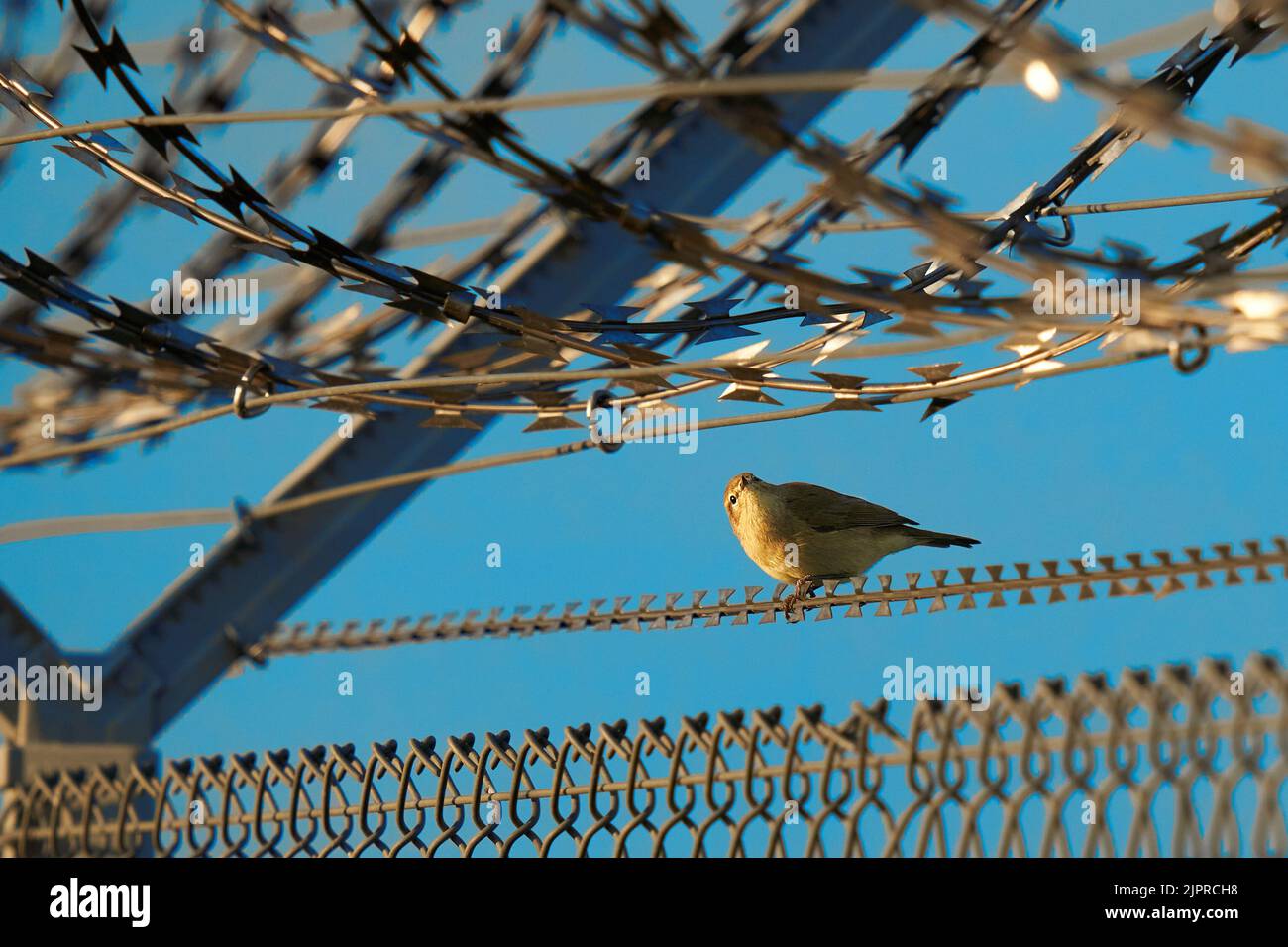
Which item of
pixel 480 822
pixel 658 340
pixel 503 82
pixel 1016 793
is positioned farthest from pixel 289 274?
pixel 1016 793

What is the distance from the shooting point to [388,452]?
533 cm

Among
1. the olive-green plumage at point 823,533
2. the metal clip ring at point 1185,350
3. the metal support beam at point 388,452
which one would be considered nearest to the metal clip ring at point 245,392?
the metal support beam at point 388,452

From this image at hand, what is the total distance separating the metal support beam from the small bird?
3.33 feet

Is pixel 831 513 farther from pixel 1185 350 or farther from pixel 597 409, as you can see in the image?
pixel 1185 350

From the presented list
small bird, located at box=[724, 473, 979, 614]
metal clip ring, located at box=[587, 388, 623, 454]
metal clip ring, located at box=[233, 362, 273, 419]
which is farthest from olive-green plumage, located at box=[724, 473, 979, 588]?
metal clip ring, located at box=[233, 362, 273, 419]

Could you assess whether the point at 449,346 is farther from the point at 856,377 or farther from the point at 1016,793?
the point at 1016,793

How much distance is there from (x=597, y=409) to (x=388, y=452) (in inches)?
63.9

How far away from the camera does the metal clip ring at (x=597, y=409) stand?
3.90 metres

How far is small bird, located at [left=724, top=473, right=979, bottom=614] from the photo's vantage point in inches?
175

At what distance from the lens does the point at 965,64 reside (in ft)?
10.6

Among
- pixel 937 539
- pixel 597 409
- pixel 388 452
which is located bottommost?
pixel 937 539

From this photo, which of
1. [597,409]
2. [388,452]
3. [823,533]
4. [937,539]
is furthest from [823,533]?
[388,452]

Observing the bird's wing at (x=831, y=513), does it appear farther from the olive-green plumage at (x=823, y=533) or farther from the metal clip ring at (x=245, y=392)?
the metal clip ring at (x=245, y=392)
